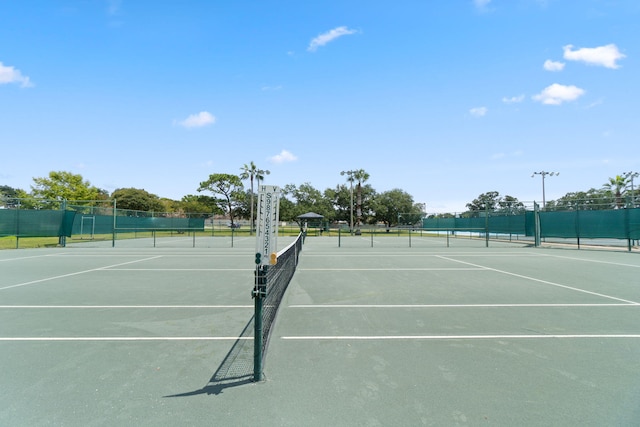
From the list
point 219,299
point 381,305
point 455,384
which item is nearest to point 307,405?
point 455,384

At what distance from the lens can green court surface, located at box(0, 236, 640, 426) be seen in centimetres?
302

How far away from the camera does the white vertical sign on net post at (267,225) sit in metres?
3.61

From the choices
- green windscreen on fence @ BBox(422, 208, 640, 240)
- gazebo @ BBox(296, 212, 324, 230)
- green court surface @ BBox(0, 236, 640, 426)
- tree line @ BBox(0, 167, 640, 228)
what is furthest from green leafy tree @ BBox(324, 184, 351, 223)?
green court surface @ BBox(0, 236, 640, 426)

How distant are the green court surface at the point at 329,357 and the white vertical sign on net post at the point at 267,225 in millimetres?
1480

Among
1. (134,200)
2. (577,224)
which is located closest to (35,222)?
(577,224)

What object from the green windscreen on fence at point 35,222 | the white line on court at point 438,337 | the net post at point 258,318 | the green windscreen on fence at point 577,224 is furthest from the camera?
the green windscreen on fence at point 35,222

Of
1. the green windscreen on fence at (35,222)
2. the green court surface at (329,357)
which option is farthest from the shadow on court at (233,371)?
the green windscreen on fence at (35,222)

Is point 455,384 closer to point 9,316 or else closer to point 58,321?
point 58,321

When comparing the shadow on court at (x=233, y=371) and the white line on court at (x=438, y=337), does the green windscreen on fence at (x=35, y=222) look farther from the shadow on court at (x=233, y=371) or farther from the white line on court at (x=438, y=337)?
the white line on court at (x=438, y=337)

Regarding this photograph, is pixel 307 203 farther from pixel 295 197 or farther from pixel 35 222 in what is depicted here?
pixel 35 222

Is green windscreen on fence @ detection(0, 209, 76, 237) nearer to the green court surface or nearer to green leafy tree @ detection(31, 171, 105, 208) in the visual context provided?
the green court surface

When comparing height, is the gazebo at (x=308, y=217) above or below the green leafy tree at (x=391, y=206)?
below

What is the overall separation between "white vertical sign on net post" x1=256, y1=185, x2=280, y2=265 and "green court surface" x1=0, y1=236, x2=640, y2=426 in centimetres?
148

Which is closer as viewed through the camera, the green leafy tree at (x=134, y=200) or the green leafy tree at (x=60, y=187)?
the green leafy tree at (x=60, y=187)
